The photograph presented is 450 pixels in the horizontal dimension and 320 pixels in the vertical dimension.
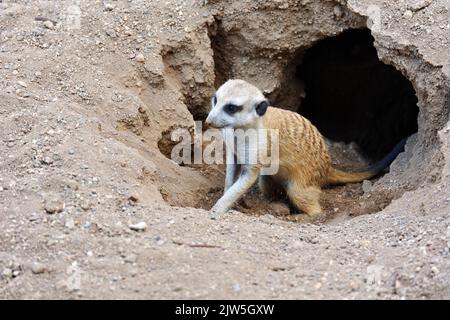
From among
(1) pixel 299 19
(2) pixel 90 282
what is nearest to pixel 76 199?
(2) pixel 90 282

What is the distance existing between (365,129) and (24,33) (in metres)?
3.12

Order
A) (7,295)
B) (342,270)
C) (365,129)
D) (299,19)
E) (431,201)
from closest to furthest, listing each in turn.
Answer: (7,295) < (342,270) < (431,201) < (299,19) < (365,129)

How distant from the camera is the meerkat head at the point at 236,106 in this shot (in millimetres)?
3342

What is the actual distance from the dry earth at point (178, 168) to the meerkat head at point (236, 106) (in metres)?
0.43

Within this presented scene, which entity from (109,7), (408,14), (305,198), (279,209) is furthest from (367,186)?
(109,7)

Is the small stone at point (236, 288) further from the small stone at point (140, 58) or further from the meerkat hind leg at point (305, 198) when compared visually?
the small stone at point (140, 58)

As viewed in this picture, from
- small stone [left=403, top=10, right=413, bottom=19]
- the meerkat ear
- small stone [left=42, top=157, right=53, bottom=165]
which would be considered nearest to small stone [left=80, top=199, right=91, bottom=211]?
small stone [left=42, top=157, right=53, bottom=165]

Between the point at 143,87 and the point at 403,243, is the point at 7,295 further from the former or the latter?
the point at 143,87

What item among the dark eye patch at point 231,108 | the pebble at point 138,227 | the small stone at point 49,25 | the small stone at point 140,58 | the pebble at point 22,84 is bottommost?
the pebble at point 138,227

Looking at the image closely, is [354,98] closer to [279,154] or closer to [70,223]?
[279,154]

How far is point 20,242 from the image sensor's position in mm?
2443

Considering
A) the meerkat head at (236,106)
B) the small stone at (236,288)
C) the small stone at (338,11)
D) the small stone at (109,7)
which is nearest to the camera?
the small stone at (236,288)

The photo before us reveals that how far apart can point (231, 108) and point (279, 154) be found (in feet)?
1.83

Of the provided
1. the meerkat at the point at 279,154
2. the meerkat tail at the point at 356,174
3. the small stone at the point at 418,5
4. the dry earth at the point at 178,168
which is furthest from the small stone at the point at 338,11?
the meerkat tail at the point at 356,174
